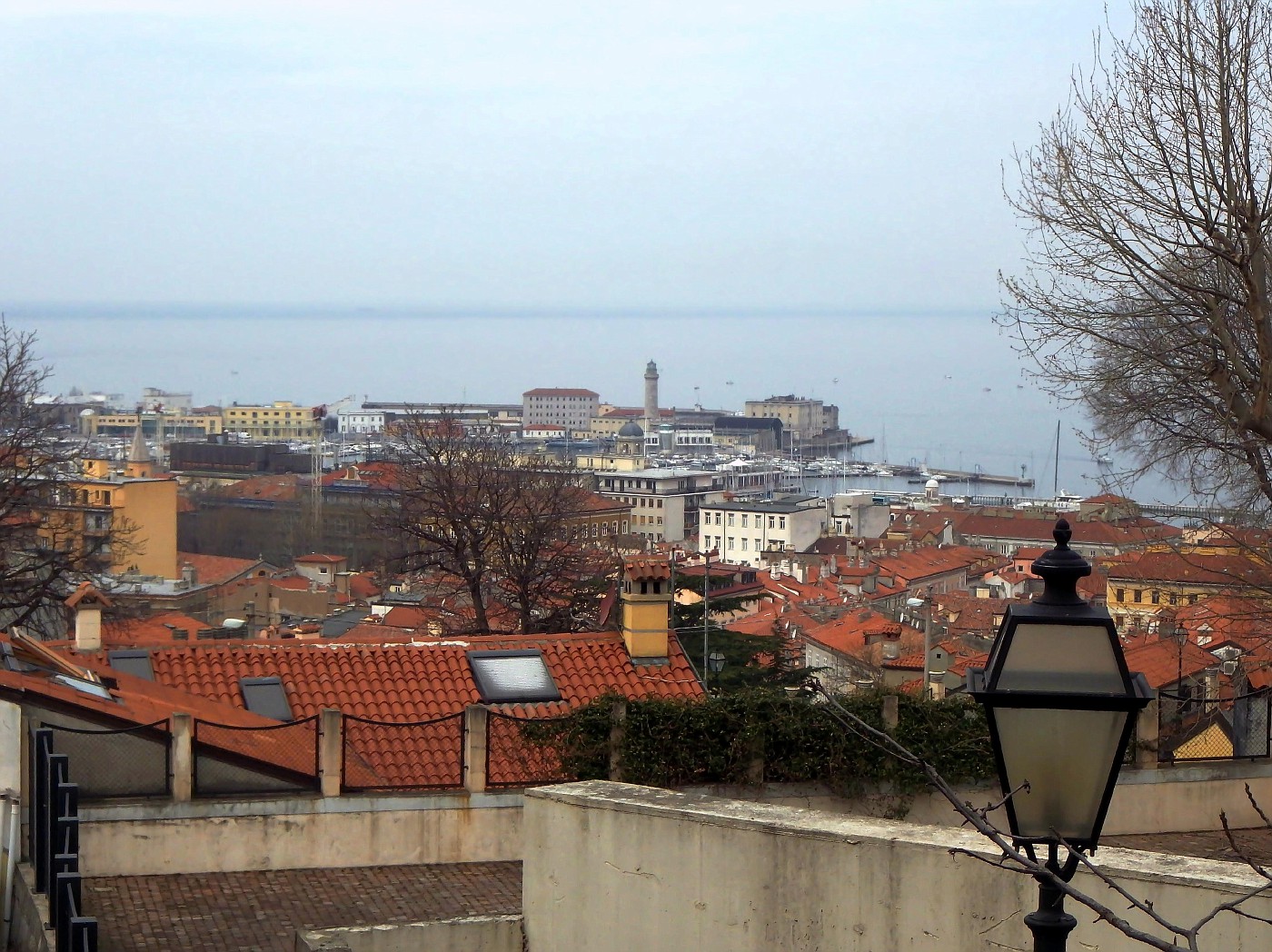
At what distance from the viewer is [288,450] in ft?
492

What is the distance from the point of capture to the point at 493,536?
91.1ft

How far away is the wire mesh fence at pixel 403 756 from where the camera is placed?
1099 cm

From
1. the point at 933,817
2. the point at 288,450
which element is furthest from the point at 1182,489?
the point at 288,450

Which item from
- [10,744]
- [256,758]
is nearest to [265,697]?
[256,758]

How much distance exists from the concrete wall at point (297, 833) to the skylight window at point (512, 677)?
314 cm

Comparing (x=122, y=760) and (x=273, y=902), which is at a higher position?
(x=122, y=760)

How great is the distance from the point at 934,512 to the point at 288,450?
235 feet

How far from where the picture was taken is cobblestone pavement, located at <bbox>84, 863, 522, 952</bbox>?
29.1 feet

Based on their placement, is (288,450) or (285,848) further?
(288,450)

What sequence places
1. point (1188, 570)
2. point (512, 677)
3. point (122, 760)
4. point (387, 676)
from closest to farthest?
point (122, 760), point (387, 676), point (512, 677), point (1188, 570)

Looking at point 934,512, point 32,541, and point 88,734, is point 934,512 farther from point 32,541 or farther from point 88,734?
point 88,734

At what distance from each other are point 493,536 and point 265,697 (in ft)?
45.2

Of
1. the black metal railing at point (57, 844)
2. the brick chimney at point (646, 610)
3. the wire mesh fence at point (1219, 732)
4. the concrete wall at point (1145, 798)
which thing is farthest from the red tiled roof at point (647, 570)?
the black metal railing at point (57, 844)

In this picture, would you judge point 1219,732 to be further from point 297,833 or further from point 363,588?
point 363,588
